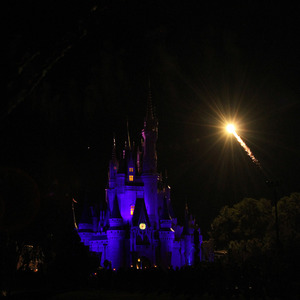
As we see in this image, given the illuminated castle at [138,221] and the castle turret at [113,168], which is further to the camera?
the castle turret at [113,168]

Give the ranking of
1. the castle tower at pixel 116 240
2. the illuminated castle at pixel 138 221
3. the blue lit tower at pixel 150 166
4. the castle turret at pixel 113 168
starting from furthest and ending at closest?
the castle turret at pixel 113 168, the blue lit tower at pixel 150 166, the illuminated castle at pixel 138 221, the castle tower at pixel 116 240

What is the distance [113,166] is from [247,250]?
103 ft

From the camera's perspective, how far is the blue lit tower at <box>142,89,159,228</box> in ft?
268

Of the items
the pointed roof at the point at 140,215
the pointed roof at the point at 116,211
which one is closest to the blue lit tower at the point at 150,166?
the pointed roof at the point at 140,215

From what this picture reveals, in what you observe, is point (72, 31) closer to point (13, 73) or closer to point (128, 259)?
point (13, 73)

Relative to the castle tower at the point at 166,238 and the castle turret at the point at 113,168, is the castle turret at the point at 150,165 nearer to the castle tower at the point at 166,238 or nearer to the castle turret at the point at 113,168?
the castle tower at the point at 166,238

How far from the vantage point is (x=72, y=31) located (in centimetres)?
593

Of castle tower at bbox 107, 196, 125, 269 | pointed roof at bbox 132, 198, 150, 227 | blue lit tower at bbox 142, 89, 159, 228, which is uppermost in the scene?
blue lit tower at bbox 142, 89, 159, 228

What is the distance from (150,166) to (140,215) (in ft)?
34.7

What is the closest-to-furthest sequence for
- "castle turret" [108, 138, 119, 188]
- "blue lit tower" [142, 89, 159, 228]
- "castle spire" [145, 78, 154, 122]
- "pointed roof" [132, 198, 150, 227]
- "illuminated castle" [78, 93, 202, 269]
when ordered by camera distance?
"illuminated castle" [78, 93, 202, 269] < "pointed roof" [132, 198, 150, 227] < "blue lit tower" [142, 89, 159, 228] < "castle turret" [108, 138, 119, 188] < "castle spire" [145, 78, 154, 122]

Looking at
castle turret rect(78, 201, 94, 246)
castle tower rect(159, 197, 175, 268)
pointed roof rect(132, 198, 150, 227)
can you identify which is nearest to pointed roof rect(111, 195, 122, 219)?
pointed roof rect(132, 198, 150, 227)

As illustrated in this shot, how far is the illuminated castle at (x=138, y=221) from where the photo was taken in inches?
3004

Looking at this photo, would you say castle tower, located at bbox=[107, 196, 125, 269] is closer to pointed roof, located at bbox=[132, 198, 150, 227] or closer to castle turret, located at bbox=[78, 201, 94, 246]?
pointed roof, located at bbox=[132, 198, 150, 227]

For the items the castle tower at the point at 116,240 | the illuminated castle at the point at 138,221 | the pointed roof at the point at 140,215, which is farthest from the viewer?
the pointed roof at the point at 140,215
